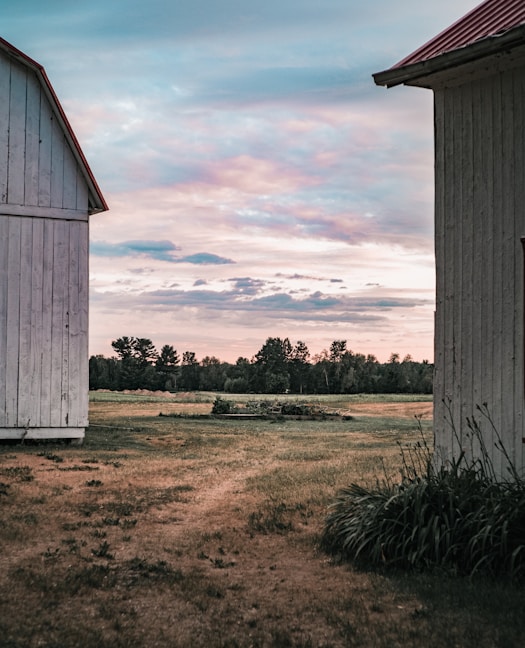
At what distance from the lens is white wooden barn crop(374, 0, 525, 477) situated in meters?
7.34

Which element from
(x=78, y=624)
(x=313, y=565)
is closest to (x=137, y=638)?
(x=78, y=624)

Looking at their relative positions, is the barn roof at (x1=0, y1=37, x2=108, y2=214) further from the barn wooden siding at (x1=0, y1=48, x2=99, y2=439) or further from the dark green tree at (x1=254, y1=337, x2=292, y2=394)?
the dark green tree at (x1=254, y1=337, x2=292, y2=394)

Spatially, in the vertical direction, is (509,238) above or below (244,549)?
above

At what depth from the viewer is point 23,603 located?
5457 mm

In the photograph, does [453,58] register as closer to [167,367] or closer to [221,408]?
[221,408]

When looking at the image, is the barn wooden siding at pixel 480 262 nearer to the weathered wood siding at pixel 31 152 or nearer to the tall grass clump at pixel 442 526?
the tall grass clump at pixel 442 526

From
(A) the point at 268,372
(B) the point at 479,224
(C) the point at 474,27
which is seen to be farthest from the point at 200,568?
(A) the point at 268,372

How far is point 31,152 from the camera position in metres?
13.7

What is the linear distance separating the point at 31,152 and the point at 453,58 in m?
8.97

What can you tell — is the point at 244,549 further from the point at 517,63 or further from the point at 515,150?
the point at 517,63

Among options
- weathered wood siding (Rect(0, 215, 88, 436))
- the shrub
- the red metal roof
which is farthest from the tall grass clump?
the shrub

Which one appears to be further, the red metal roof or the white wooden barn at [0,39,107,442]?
the white wooden barn at [0,39,107,442]

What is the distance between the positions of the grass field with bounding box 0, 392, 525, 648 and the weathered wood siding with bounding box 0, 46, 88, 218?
4.69 m

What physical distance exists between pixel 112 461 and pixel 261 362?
2879cm
